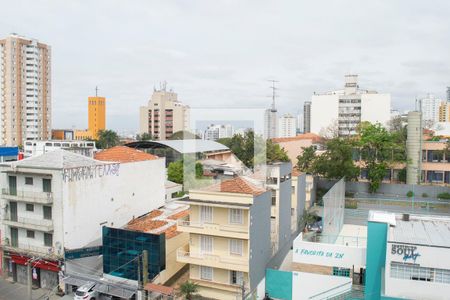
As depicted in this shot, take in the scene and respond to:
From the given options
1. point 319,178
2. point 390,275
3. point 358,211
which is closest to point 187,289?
point 390,275

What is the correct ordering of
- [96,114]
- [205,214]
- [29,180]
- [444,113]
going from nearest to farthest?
[205,214]
[29,180]
[96,114]
[444,113]

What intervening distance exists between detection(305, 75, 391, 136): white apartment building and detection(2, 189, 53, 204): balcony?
48418mm

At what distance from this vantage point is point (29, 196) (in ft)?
63.5

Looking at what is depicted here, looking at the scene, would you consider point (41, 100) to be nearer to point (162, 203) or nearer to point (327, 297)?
point (162, 203)

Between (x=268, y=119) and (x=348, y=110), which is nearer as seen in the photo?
(x=268, y=119)

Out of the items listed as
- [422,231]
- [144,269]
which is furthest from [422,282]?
[144,269]

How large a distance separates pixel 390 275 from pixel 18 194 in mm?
18431

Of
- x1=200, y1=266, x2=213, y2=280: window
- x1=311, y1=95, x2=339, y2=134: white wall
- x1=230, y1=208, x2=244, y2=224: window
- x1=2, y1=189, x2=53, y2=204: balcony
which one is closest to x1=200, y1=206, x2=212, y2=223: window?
x1=230, y1=208, x2=244, y2=224: window

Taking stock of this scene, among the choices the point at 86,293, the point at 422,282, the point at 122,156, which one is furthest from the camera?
the point at 122,156

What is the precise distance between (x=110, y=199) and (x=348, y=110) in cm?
5141

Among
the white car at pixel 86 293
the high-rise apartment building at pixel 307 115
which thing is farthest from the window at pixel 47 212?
the high-rise apartment building at pixel 307 115

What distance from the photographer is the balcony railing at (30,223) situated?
62.4 ft

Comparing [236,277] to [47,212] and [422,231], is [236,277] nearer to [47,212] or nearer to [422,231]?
[422,231]

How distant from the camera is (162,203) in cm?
2631
